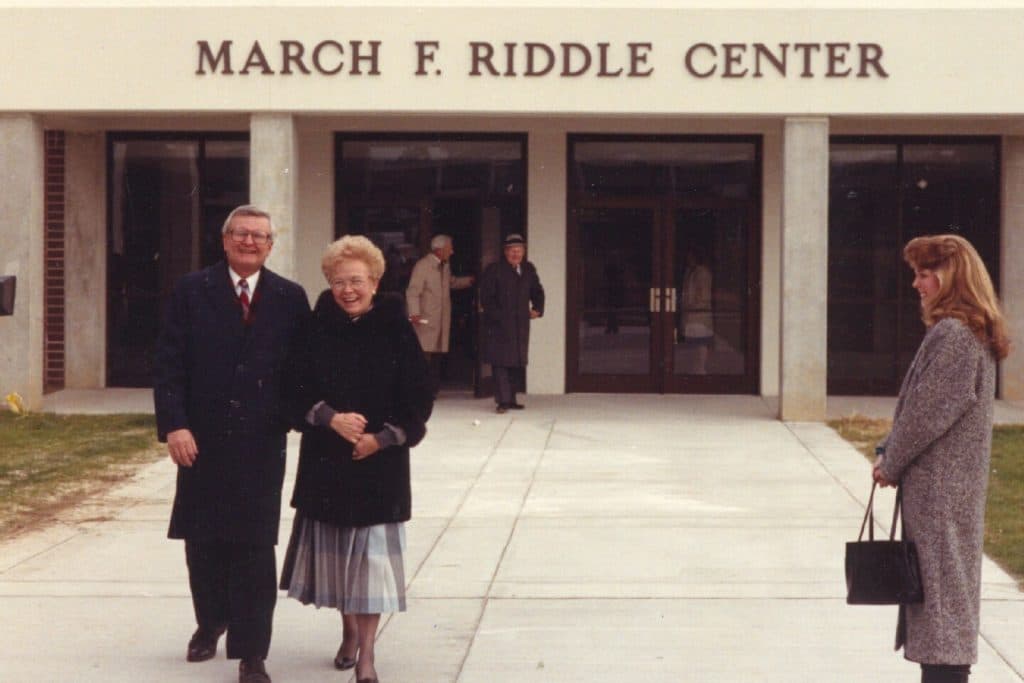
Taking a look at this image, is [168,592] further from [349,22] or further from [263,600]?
[349,22]

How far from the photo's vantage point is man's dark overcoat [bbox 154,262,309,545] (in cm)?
671

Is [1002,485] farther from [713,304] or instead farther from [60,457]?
[60,457]

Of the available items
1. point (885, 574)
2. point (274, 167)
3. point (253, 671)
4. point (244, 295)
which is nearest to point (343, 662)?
point (253, 671)

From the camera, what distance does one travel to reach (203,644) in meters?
7.08

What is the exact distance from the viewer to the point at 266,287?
22.4 feet

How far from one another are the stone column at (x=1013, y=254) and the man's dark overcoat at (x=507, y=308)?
5.03m

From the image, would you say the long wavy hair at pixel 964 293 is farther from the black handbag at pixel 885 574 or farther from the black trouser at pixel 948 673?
the black trouser at pixel 948 673

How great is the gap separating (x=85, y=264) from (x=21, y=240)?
2565 mm

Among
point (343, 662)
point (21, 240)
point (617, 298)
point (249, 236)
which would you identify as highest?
point (21, 240)

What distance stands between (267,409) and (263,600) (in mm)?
722

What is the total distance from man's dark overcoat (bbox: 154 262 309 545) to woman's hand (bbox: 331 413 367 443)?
31 centimetres

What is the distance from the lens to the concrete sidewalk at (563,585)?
707 centimetres

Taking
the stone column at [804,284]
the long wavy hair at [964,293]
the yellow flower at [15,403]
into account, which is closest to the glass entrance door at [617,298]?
the stone column at [804,284]

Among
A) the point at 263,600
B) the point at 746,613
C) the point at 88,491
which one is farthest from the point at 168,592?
the point at 88,491
